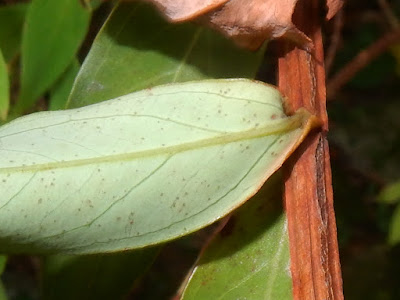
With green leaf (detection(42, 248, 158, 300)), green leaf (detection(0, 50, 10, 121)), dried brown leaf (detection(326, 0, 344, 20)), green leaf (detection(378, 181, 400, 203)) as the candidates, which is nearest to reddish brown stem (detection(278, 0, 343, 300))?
dried brown leaf (detection(326, 0, 344, 20))

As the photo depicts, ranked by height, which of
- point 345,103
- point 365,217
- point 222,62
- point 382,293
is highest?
point 345,103

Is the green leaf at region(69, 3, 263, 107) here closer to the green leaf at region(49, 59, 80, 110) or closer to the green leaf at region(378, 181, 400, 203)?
the green leaf at region(49, 59, 80, 110)

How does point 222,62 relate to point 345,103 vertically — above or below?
below

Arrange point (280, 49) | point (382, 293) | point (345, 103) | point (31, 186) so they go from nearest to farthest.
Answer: point (31, 186), point (280, 49), point (382, 293), point (345, 103)

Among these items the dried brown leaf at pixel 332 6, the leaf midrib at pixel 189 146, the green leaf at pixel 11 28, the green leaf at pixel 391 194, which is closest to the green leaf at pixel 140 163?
the leaf midrib at pixel 189 146

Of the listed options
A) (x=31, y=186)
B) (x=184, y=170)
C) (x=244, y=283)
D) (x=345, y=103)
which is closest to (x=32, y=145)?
(x=31, y=186)

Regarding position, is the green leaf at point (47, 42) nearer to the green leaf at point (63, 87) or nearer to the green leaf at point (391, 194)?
the green leaf at point (63, 87)

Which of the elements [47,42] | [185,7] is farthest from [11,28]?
[185,7]

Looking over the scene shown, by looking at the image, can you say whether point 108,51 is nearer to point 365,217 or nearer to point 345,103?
point 365,217
